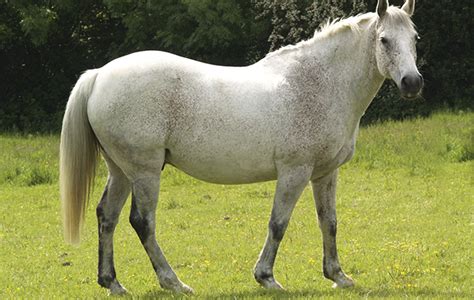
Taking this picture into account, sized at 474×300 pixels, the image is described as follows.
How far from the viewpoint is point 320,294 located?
697 cm

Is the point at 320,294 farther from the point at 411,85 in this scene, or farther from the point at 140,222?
the point at 411,85

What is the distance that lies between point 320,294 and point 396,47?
6.86 ft

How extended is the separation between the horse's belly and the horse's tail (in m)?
0.68

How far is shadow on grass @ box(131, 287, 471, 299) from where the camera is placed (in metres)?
6.84

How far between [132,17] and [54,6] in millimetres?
2705

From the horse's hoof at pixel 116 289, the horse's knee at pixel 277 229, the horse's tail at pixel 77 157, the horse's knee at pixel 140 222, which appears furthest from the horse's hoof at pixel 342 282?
the horse's tail at pixel 77 157

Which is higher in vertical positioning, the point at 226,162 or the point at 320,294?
the point at 226,162

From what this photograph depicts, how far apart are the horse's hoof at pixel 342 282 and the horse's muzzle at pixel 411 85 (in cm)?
181

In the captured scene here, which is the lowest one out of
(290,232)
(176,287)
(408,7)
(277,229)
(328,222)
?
(290,232)

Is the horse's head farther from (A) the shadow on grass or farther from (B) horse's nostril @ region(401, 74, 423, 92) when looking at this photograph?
(A) the shadow on grass

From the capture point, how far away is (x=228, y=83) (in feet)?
23.6

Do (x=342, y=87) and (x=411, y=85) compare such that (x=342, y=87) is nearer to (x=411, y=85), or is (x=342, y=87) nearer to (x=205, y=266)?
(x=411, y=85)

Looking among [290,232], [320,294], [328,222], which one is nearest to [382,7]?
[328,222]

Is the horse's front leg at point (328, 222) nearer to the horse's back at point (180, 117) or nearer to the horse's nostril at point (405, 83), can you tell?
the horse's back at point (180, 117)
